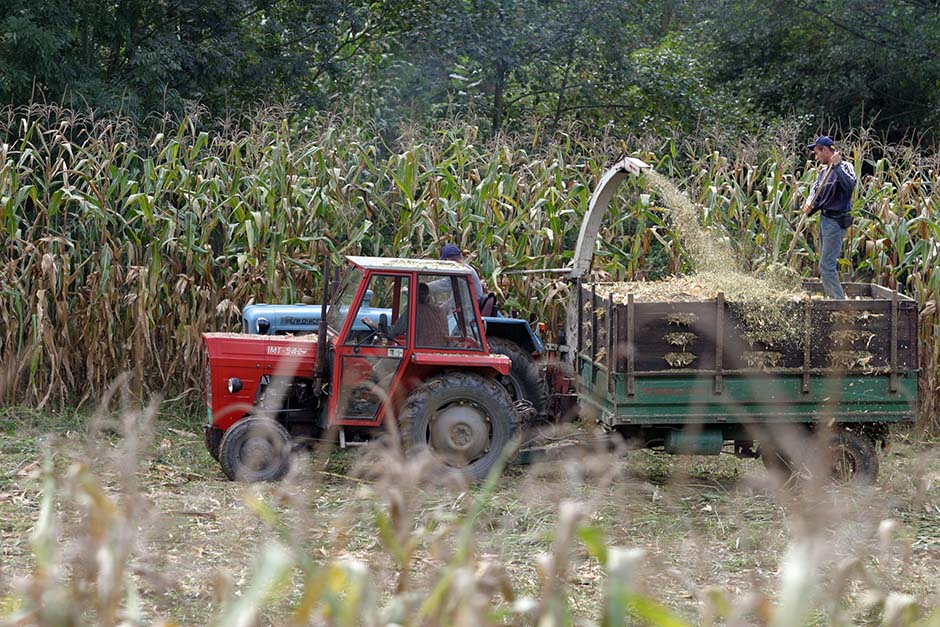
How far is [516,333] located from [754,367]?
6.49 ft

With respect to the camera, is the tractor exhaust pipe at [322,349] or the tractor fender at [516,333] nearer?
the tractor exhaust pipe at [322,349]

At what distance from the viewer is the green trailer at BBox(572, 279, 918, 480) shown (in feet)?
22.8

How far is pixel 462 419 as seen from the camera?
24.3ft

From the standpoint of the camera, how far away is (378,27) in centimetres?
1608

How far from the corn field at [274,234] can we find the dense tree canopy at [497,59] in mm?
3324

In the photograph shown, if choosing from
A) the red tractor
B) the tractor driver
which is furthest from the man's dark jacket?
the tractor driver

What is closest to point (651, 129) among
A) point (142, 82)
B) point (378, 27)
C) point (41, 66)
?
point (378, 27)

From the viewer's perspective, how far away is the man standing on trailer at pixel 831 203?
7.77 meters

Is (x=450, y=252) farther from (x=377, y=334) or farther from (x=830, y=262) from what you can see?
Result: (x=830, y=262)

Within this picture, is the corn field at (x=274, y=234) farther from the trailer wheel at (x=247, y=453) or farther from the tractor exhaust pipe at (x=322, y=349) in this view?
the trailer wheel at (x=247, y=453)

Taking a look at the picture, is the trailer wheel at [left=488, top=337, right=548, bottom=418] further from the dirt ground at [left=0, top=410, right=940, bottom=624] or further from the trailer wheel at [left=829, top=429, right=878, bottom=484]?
the trailer wheel at [left=829, top=429, right=878, bottom=484]

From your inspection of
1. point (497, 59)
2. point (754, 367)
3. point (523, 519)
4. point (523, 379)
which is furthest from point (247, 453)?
point (497, 59)

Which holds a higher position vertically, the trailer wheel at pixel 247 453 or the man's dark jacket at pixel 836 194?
the man's dark jacket at pixel 836 194

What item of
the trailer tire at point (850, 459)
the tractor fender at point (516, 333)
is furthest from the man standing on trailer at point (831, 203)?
the tractor fender at point (516, 333)
